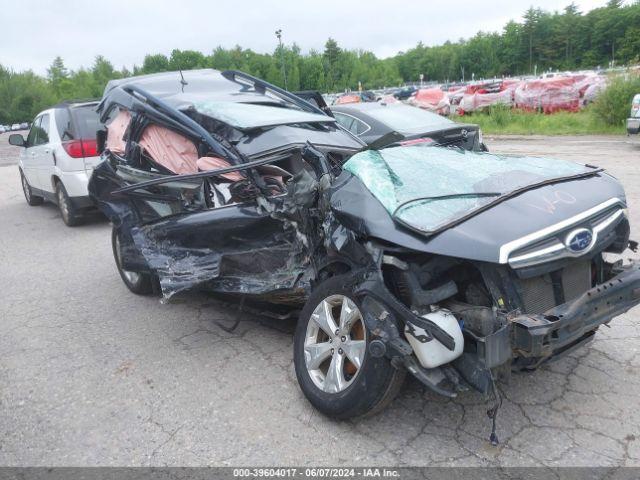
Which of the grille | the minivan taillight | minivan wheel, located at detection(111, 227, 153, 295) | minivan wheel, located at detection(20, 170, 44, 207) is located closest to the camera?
the grille

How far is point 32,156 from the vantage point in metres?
9.53

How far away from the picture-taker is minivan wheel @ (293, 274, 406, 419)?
283cm

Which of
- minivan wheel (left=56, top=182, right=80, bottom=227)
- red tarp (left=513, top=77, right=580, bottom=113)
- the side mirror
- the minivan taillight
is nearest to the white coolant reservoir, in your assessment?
the minivan taillight

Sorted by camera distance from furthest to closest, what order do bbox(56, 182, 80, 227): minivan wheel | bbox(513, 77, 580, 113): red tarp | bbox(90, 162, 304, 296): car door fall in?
bbox(513, 77, 580, 113): red tarp → bbox(56, 182, 80, 227): minivan wheel → bbox(90, 162, 304, 296): car door

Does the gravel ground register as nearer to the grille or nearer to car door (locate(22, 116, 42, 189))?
the grille

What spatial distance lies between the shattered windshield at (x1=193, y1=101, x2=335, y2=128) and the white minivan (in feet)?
13.0

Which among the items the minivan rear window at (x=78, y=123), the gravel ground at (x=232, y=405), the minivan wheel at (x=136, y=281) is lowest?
the gravel ground at (x=232, y=405)

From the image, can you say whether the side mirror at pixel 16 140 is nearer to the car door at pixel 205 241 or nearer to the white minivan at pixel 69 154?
the white minivan at pixel 69 154

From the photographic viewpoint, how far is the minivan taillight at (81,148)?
8.14 m

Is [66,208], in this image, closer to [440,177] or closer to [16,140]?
[16,140]

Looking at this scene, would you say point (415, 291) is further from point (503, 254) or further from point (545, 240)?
point (545, 240)

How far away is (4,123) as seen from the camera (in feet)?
208

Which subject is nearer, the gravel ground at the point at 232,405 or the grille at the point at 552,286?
the grille at the point at 552,286

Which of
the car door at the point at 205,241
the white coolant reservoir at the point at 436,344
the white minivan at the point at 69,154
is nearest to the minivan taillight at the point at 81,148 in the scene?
the white minivan at the point at 69,154
